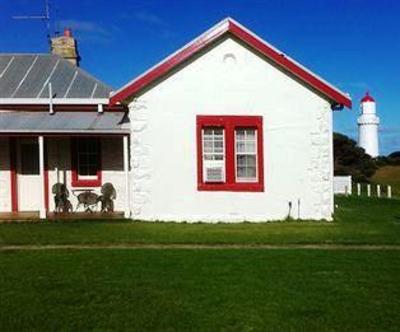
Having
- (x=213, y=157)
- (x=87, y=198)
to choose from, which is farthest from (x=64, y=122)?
(x=213, y=157)

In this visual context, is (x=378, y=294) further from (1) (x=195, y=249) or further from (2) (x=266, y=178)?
(2) (x=266, y=178)

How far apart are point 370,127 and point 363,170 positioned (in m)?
6.68

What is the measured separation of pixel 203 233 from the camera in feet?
46.6

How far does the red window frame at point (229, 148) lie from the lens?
55.0 ft

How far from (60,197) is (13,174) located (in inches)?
68.4

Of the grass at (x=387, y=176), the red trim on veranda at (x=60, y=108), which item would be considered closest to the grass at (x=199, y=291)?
the red trim on veranda at (x=60, y=108)

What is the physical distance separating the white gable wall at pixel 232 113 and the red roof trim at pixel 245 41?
0.93ft

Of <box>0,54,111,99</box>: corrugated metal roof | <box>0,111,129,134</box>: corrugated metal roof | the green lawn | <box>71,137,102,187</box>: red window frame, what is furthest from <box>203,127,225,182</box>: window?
<box>0,54,111,99</box>: corrugated metal roof

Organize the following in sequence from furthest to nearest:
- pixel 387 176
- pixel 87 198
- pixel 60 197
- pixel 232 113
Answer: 1. pixel 387 176
2. pixel 87 198
3. pixel 60 197
4. pixel 232 113

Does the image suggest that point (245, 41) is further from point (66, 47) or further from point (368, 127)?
point (368, 127)

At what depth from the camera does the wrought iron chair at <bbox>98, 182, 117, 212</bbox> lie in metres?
18.5

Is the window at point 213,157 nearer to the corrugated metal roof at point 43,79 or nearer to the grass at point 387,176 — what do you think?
the corrugated metal roof at point 43,79

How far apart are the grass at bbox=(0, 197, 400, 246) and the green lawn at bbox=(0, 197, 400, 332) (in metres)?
0.05

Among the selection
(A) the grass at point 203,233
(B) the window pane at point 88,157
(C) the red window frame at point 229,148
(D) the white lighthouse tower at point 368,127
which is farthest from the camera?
(D) the white lighthouse tower at point 368,127
